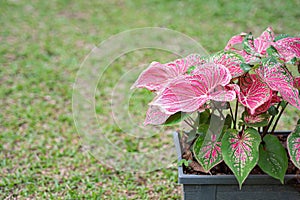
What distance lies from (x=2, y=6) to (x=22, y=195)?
297 cm

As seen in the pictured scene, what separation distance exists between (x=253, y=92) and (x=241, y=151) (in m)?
0.20

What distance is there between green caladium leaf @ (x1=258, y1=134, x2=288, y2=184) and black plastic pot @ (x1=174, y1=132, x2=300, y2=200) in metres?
0.05

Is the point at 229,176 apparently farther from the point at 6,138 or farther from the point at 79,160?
the point at 6,138

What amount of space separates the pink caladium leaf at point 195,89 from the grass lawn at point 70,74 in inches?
33.6

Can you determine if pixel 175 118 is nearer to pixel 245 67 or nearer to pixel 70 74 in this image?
pixel 245 67

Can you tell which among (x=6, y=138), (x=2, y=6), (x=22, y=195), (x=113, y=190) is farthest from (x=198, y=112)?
(x=2, y=6)

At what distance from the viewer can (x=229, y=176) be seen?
1531 millimetres

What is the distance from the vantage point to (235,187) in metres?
1.56

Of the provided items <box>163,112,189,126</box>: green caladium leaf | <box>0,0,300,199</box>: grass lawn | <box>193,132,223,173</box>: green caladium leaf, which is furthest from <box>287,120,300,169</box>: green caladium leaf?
<box>0,0,300,199</box>: grass lawn

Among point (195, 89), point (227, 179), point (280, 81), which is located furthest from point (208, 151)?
point (280, 81)

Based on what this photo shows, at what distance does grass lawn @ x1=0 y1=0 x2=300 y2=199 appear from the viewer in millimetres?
2291

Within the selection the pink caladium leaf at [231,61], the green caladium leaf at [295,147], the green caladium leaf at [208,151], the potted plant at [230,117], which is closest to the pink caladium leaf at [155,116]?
the potted plant at [230,117]

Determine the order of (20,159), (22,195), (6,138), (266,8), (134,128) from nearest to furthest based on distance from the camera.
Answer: (22,195)
(20,159)
(6,138)
(134,128)
(266,8)

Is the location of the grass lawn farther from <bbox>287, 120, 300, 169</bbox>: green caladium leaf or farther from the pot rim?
<bbox>287, 120, 300, 169</bbox>: green caladium leaf
